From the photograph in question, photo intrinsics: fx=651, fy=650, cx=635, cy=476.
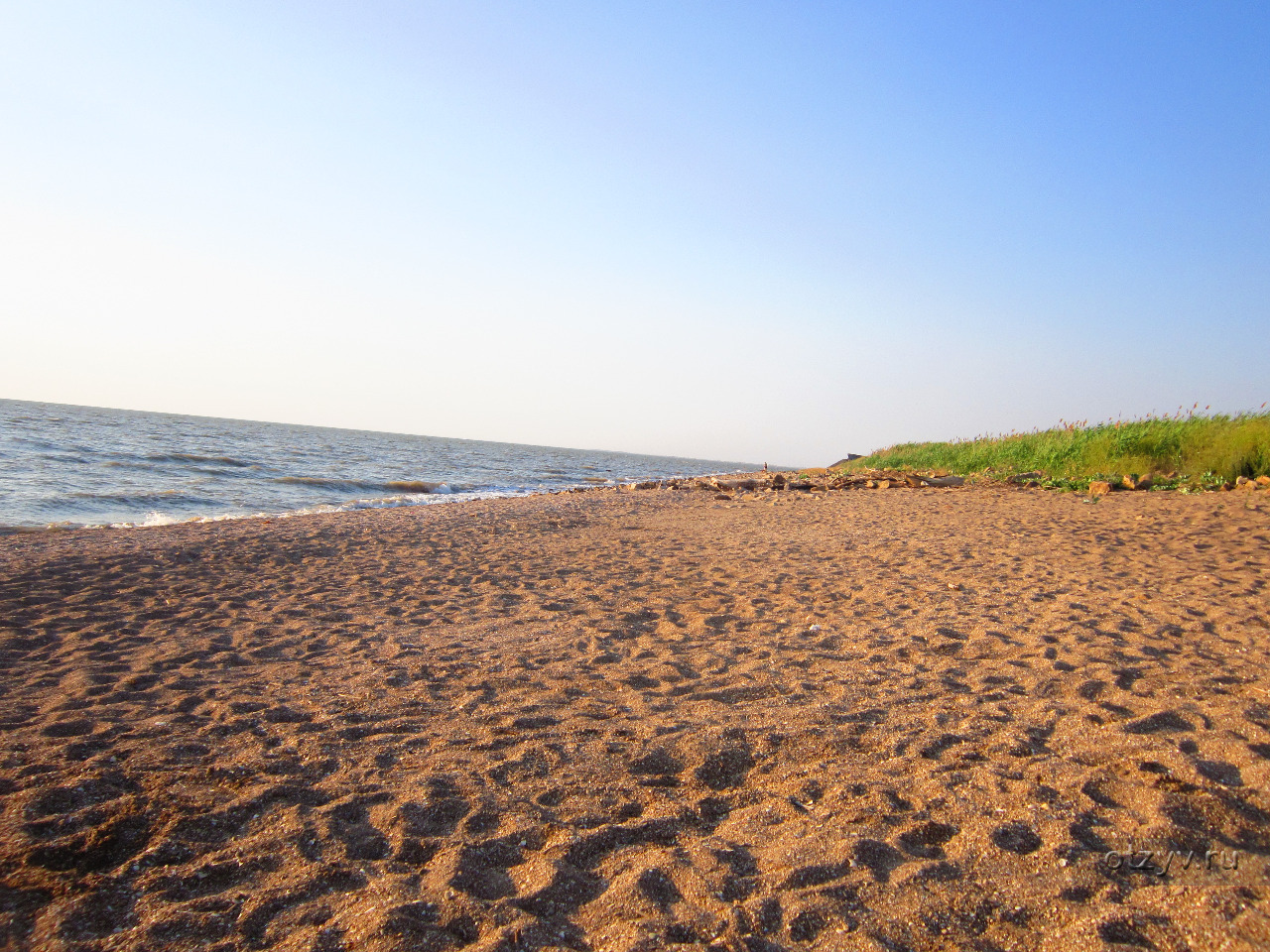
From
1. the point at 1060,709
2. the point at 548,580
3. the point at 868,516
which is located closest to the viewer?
the point at 1060,709

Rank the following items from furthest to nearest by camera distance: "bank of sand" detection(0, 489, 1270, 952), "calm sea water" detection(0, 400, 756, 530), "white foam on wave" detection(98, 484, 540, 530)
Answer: "calm sea water" detection(0, 400, 756, 530) < "white foam on wave" detection(98, 484, 540, 530) < "bank of sand" detection(0, 489, 1270, 952)

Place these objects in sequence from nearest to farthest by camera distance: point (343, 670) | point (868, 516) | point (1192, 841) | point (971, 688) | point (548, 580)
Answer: point (1192, 841) < point (971, 688) < point (343, 670) < point (548, 580) < point (868, 516)

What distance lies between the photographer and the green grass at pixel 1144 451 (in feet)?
38.9

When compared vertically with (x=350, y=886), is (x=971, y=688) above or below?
above

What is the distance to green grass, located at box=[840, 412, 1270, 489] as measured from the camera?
1186cm

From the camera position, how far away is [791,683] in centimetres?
425

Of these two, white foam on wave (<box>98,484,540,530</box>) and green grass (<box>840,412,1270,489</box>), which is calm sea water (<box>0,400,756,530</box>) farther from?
green grass (<box>840,412,1270,489</box>)

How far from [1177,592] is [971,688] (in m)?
3.28

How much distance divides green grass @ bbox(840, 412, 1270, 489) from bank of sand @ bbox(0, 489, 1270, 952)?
6.52 meters

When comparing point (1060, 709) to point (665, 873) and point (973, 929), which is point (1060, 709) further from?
point (665, 873)

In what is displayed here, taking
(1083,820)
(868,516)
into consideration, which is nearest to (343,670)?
(1083,820)

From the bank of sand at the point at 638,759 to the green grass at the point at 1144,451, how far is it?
652 cm

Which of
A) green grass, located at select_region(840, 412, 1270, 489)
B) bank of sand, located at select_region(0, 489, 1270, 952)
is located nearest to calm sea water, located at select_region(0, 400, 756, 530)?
bank of sand, located at select_region(0, 489, 1270, 952)

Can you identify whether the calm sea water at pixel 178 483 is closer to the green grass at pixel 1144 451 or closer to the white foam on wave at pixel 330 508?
the white foam on wave at pixel 330 508
